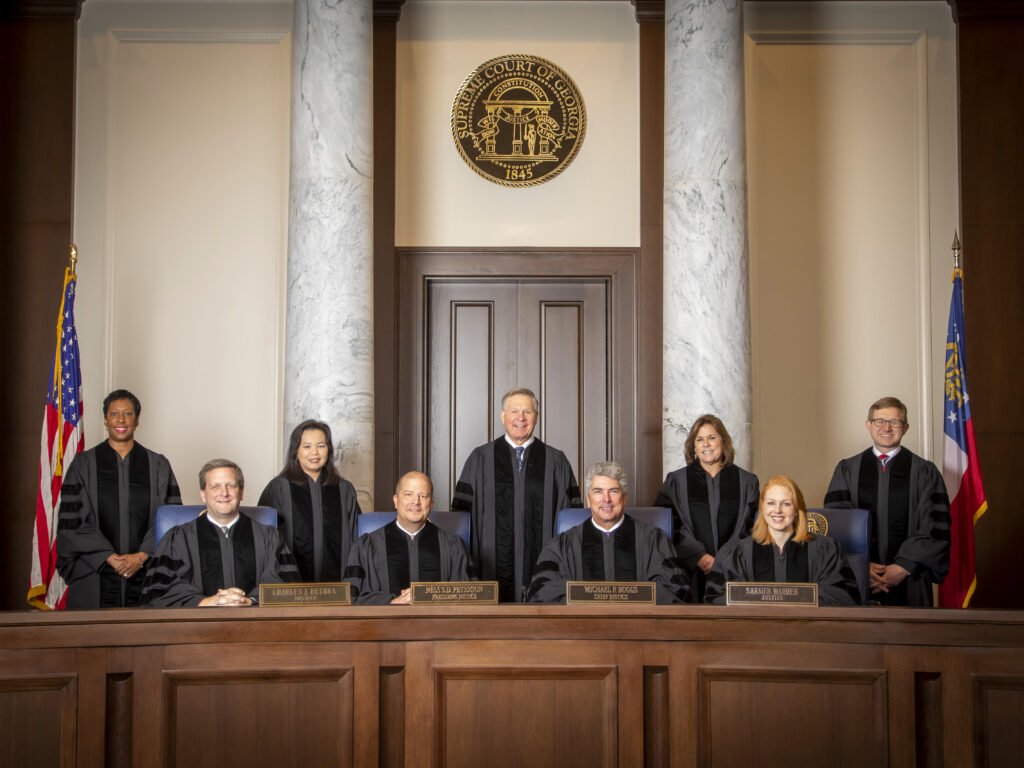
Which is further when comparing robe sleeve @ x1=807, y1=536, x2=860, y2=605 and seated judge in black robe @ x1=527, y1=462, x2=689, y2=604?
Answer: seated judge in black robe @ x1=527, y1=462, x2=689, y2=604

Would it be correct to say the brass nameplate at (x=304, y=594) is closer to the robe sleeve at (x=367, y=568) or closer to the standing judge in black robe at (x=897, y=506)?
the robe sleeve at (x=367, y=568)

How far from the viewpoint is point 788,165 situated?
671 centimetres

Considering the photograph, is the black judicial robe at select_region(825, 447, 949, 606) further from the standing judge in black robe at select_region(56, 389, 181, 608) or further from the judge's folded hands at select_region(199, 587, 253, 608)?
the standing judge in black robe at select_region(56, 389, 181, 608)

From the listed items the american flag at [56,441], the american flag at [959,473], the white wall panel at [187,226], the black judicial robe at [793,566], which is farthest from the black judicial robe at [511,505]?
the american flag at [56,441]

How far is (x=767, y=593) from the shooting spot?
138 inches

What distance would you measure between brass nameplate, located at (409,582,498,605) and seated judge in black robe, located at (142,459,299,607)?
3.17 feet

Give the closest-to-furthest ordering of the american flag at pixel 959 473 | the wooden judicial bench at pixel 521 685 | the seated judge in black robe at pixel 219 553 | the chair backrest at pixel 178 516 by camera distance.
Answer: the wooden judicial bench at pixel 521 685 < the seated judge in black robe at pixel 219 553 < the chair backrest at pixel 178 516 < the american flag at pixel 959 473

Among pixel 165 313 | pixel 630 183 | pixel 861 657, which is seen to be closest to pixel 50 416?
pixel 165 313

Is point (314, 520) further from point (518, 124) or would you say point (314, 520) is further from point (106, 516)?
point (518, 124)

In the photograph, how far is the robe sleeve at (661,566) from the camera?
434 centimetres

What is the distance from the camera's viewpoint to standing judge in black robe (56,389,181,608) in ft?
16.3

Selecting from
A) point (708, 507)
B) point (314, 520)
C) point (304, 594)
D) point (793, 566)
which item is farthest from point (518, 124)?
point (304, 594)

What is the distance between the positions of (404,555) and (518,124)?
130 inches

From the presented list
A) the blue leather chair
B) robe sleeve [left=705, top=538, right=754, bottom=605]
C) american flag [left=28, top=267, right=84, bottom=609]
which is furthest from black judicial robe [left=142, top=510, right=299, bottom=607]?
robe sleeve [left=705, top=538, right=754, bottom=605]
